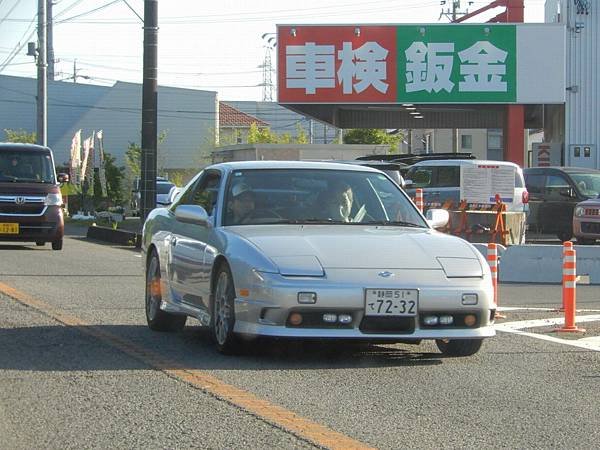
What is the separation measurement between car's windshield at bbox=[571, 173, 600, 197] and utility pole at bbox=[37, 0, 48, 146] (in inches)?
779

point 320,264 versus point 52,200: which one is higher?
point 52,200

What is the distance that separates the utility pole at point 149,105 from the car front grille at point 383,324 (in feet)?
53.0

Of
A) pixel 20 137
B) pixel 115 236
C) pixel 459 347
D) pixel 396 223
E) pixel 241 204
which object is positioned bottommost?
pixel 459 347

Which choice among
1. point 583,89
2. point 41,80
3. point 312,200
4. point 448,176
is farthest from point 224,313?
point 41,80

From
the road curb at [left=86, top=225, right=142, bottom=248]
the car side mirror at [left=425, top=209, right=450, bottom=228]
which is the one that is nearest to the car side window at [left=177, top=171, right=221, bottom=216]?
the car side mirror at [left=425, top=209, right=450, bottom=228]

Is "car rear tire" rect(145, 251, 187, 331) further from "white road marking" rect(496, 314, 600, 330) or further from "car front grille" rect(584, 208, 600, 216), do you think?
"car front grille" rect(584, 208, 600, 216)

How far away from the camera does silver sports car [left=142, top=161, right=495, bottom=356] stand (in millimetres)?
7691

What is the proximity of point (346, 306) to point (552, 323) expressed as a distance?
416cm

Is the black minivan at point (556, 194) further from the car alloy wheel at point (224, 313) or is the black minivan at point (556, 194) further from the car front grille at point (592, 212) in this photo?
the car alloy wheel at point (224, 313)

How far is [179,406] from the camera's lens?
6473mm

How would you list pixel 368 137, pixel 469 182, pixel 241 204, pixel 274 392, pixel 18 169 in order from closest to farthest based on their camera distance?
pixel 274 392, pixel 241 204, pixel 469 182, pixel 18 169, pixel 368 137

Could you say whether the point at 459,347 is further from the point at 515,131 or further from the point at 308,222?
the point at 515,131

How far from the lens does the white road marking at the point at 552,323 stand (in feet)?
31.8

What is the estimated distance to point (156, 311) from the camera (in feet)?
32.2
